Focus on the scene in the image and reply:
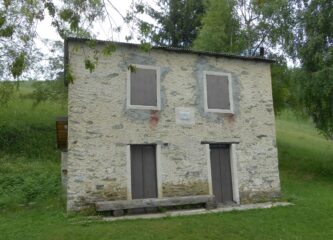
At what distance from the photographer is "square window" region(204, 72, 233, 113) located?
13.0m

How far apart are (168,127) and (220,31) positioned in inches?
500

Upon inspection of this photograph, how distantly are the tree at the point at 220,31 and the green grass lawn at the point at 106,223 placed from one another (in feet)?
24.9

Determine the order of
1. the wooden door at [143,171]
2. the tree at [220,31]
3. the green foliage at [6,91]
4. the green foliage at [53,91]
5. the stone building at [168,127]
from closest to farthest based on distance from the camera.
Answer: the stone building at [168,127]
the green foliage at [6,91]
the wooden door at [143,171]
the green foliage at [53,91]
the tree at [220,31]

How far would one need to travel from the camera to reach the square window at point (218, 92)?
13014 mm

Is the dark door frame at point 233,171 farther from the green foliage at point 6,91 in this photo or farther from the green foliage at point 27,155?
the green foliage at point 6,91

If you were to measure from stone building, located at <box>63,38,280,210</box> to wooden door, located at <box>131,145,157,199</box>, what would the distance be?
31 mm

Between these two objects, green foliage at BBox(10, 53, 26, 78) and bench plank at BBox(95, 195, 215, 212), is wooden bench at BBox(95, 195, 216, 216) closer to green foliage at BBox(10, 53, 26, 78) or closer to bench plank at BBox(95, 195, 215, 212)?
bench plank at BBox(95, 195, 215, 212)

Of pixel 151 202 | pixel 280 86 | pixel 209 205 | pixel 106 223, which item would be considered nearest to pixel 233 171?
pixel 209 205

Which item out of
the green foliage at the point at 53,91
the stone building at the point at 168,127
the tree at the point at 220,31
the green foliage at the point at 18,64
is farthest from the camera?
the tree at the point at 220,31

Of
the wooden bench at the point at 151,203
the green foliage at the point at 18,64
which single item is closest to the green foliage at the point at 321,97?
the wooden bench at the point at 151,203

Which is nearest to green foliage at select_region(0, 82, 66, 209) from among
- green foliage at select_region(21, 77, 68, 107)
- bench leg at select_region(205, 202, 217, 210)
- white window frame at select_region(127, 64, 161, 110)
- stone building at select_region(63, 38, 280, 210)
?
green foliage at select_region(21, 77, 68, 107)

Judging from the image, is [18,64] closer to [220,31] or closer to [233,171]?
[233,171]

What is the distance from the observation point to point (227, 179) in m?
12.9

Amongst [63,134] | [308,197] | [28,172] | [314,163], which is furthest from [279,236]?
[314,163]
